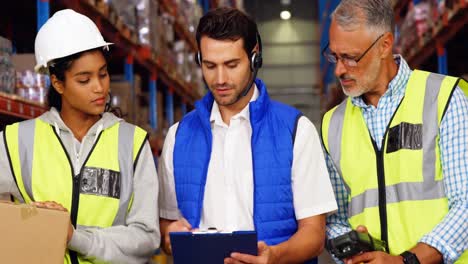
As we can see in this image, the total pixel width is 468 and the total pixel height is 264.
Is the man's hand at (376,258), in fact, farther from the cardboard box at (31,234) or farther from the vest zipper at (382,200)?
the cardboard box at (31,234)

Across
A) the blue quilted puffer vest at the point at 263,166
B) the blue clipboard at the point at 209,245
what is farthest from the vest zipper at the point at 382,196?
the blue clipboard at the point at 209,245

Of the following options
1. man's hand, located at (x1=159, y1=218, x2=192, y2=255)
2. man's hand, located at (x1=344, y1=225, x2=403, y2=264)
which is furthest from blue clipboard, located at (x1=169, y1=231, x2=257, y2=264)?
man's hand, located at (x1=344, y1=225, x2=403, y2=264)

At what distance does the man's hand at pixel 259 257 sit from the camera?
2338 mm

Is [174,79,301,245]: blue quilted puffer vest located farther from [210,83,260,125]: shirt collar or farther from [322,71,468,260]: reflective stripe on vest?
Answer: [322,71,468,260]: reflective stripe on vest

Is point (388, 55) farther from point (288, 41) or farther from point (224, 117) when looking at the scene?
point (288, 41)

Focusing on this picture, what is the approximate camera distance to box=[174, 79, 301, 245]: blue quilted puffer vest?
267cm

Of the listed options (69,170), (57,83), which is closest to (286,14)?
(57,83)

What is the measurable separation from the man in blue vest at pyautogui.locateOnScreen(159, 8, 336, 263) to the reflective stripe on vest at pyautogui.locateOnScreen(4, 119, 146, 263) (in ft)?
0.64

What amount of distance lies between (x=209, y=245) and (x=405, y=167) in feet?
2.71

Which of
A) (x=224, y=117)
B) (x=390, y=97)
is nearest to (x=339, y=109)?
(x=390, y=97)

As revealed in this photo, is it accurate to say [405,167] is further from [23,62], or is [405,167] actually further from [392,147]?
[23,62]

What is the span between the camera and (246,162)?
274cm

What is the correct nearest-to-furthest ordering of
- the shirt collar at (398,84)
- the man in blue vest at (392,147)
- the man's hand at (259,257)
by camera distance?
the man's hand at (259,257), the man in blue vest at (392,147), the shirt collar at (398,84)

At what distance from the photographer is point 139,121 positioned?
7223 mm
